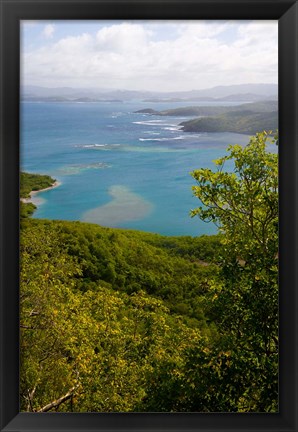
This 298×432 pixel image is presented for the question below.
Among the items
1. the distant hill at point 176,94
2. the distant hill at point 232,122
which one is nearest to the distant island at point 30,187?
the distant hill at point 176,94

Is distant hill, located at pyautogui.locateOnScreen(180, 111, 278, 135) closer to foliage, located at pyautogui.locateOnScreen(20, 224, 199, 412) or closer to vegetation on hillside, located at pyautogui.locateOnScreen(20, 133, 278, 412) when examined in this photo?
vegetation on hillside, located at pyautogui.locateOnScreen(20, 133, 278, 412)

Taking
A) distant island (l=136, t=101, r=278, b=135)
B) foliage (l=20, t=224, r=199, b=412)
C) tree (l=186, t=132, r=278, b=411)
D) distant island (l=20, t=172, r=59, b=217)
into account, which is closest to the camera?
tree (l=186, t=132, r=278, b=411)

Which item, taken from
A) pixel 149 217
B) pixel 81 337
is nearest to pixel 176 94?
pixel 149 217

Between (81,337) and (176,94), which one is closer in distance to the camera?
(81,337)

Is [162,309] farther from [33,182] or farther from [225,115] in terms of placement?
[225,115]

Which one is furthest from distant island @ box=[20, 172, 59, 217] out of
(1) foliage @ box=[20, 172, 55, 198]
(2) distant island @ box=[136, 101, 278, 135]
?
(2) distant island @ box=[136, 101, 278, 135]

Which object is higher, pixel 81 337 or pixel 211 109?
pixel 211 109
